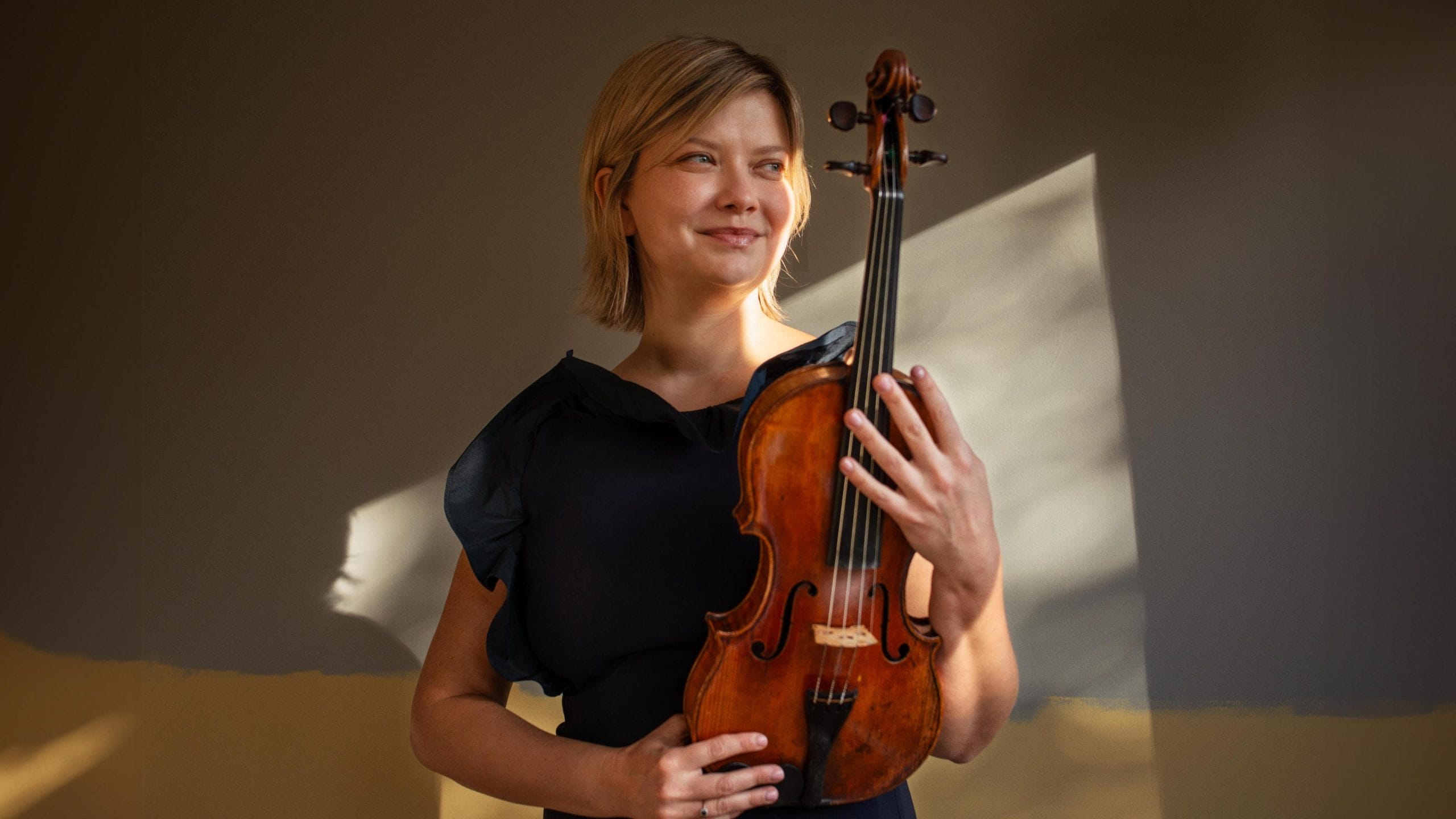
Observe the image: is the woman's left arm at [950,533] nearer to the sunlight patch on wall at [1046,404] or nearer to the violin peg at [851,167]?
the violin peg at [851,167]

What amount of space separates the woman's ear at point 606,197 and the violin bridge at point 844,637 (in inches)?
21.5

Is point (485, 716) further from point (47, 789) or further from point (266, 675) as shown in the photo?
point (47, 789)

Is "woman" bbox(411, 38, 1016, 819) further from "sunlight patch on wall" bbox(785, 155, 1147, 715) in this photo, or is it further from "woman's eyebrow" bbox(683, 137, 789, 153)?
"sunlight patch on wall" bbox(785, 155, 1147, 715)

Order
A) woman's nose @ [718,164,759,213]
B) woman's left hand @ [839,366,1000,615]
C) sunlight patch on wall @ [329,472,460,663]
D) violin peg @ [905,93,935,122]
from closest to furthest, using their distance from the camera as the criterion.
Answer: woman's left hand @ [839,366,1000,615], violin peg @ [905,93,935,122], woman's nose @ [718,164,759,213], sunlight patch on wall @ [329,472,460,663]

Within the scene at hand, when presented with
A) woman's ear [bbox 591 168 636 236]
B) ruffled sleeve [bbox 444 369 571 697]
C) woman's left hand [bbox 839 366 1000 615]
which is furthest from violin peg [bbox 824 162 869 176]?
ruffled sleeve [bbox 444 369 571 697]

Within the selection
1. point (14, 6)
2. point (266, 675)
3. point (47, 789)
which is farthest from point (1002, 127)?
point (47, 789)

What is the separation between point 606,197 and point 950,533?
0.57 metres

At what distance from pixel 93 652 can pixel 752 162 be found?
244cm

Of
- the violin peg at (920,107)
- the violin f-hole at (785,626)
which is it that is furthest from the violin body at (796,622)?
the violin peg at (920,107)

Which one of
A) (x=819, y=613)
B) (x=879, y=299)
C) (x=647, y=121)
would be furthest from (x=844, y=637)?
(x=647, y=121)

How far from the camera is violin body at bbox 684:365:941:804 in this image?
0.91m

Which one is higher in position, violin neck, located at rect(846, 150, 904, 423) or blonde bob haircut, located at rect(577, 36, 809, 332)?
blonde bob haircut, located at rect(577, 36, 809, 332)

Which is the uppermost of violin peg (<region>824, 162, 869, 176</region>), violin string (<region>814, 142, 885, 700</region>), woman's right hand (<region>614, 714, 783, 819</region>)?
violin peg (<region>824, 162, 869, 176</region>)

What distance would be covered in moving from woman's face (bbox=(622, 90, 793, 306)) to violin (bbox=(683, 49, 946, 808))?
0.70ft
